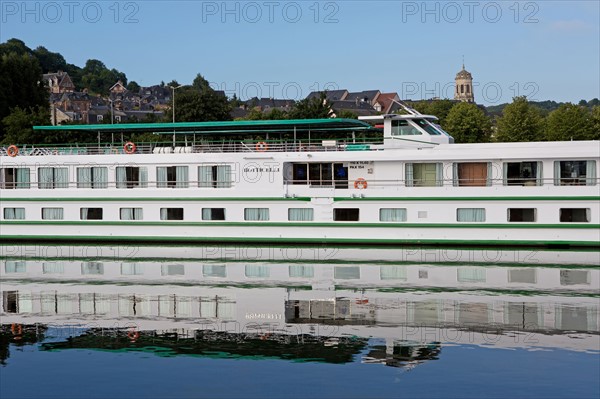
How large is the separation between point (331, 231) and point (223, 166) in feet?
17.0

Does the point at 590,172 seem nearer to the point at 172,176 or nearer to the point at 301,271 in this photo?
the point at 301,271

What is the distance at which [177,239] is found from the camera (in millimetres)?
30734

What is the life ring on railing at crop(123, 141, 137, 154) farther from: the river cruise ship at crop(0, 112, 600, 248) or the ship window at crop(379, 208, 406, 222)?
the ship window at crop(379, 208, 406, 222)

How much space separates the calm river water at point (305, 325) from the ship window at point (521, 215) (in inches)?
52.1

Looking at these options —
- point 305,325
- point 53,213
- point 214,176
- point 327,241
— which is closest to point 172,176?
point 214,176

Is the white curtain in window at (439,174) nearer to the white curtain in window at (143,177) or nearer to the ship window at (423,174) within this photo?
the ship window at (423,174)

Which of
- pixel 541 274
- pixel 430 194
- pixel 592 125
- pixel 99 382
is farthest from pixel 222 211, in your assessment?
pixel 592 125

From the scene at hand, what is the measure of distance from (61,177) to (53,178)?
0.38m

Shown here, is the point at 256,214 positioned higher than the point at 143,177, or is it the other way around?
the point at 143,177

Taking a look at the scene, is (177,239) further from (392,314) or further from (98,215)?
(392,314)

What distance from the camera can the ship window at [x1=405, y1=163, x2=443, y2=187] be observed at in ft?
96.7

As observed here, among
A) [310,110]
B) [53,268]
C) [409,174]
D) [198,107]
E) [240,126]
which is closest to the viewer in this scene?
[53,268]

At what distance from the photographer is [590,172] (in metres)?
28.1

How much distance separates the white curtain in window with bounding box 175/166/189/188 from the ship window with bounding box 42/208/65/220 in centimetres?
494
